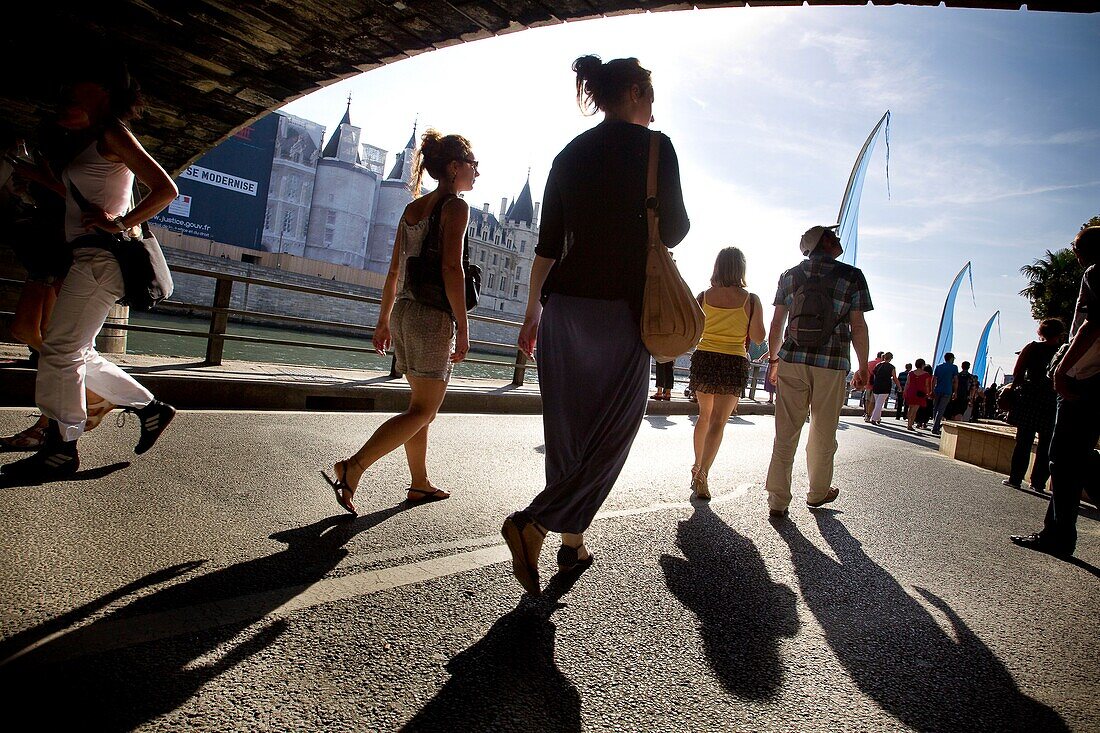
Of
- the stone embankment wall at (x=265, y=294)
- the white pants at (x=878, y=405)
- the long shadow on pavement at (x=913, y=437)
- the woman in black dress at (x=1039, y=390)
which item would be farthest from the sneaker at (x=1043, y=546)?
the stone embankment wall at (x=265, y=294)

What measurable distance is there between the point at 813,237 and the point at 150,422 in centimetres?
448

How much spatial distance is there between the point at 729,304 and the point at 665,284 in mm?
2927

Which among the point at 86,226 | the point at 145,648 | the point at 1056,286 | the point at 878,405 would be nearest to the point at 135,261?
the point at 86,226

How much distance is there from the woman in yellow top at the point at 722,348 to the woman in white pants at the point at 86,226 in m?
3.82

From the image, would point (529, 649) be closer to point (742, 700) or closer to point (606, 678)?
point (606, 678)

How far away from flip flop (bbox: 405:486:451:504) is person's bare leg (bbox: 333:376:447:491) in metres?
0.41

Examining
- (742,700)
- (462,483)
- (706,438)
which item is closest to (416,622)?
(742,700)

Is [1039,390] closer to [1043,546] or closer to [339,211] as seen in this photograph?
→ [1043,546]

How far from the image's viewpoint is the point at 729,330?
5141mm

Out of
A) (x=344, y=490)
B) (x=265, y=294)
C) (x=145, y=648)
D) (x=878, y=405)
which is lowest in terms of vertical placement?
(x=145, y=648)

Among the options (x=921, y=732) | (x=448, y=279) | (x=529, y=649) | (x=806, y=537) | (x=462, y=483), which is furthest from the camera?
(x=462, y=483)

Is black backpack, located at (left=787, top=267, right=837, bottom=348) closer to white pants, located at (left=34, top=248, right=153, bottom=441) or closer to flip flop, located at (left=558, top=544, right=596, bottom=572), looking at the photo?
flip flop, located at (left=558, top=544, right=596, bottom=572)

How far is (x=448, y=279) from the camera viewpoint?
127 inches

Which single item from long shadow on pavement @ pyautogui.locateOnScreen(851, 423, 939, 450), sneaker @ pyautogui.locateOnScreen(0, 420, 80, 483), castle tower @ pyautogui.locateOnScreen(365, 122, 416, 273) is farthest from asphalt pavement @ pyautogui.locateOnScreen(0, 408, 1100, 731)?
castle tower @ pyautogui.locateOnScreen(365, 122, 416, 273)
